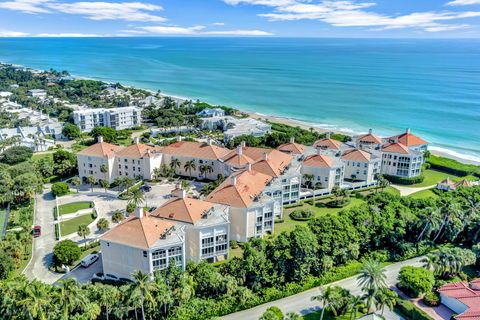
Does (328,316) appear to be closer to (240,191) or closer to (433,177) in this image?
(240,191)

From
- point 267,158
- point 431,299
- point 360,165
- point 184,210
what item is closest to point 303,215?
point 267,158

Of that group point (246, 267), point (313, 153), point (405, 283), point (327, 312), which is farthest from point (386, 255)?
point (313, 153)

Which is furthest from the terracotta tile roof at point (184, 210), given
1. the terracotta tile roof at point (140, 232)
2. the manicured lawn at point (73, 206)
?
the manicured lawn at point (73, 206)

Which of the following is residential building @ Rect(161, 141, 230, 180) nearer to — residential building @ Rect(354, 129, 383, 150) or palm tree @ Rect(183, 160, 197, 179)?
palm tree @ Rect(183, 160, 197, 179)

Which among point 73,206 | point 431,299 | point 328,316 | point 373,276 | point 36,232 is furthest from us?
point 73,206

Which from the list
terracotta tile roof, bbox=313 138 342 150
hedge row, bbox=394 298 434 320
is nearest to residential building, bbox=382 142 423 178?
terracotta tile roof, bbox=313 138 342 150

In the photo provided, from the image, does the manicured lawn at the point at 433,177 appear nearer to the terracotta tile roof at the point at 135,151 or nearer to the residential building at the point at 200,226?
the residential building at the point at 200,226

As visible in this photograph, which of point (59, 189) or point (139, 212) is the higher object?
point (139, 212)
